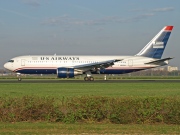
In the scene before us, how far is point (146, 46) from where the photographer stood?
66.3 metres

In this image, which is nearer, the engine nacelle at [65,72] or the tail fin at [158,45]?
the engine nacelle at [65,72]

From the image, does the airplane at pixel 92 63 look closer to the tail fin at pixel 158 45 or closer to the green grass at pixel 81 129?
the tail fin at pixel 158 45

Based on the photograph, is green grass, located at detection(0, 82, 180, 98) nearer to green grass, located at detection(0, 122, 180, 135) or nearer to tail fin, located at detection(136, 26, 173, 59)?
green grass, located at detection(0, 122, 180, 135)

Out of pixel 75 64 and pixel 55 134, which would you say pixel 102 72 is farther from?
pixel 55 134

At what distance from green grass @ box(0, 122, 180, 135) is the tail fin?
169 ft

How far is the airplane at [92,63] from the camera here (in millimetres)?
60531

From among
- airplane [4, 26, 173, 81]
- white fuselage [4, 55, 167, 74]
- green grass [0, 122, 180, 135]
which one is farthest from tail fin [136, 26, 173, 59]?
green grass [0, 122, 180, 135]

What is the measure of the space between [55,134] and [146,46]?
55.2 metres

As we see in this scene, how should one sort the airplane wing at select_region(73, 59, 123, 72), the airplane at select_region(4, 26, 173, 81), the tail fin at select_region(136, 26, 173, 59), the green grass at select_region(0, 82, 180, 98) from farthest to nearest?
1. the tail fin at select_region(136, 26, 173, 59)
2. the airplane at select_region(4, 26, 173, 81)
3. the airplane wing at select_region(73, 59, 123, 72)
4. the green grass at select_region(0, 82, 180, 98)

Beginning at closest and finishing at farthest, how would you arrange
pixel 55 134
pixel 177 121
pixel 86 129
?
pixel 55 134, pixel 86 129, pixel 177 121

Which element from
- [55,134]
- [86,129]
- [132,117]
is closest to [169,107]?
[132,117]

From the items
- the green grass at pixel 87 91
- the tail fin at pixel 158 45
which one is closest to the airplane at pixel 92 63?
the tail fin at pixel 158 45

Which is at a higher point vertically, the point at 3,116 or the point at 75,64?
the point at 75,64

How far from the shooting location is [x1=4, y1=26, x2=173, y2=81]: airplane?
60531 millimetres
